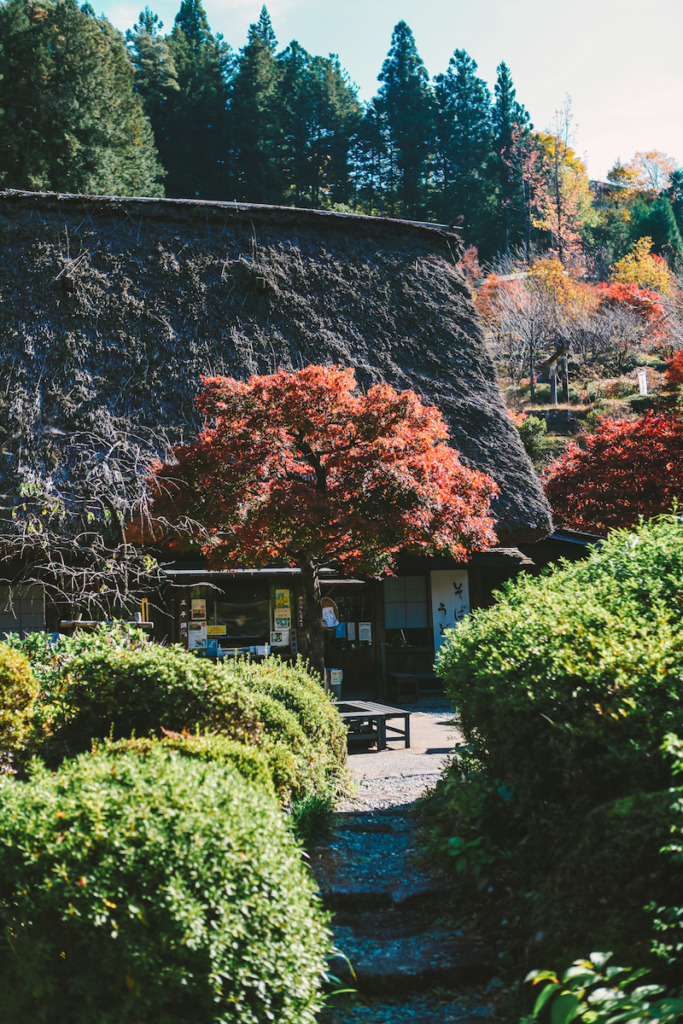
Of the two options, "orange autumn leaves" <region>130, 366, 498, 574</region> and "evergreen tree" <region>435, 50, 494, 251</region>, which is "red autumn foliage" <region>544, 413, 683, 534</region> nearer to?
"orange autumn leaves" <region>130, 366, 498, 574</region>

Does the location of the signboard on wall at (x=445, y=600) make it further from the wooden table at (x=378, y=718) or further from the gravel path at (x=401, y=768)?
the wooden table at (x=378, y=718)

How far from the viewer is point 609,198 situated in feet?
165

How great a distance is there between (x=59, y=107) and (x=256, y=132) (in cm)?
1129

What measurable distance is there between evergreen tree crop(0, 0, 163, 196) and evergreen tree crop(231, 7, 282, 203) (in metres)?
8.20

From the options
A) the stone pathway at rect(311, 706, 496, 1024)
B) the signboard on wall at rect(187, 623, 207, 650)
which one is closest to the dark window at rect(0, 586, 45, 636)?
the signboard on wall at rect(187, 623, 207, 650)

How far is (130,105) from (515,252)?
20.4 metres

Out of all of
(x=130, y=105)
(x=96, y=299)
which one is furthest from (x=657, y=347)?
(x=96, y=299)

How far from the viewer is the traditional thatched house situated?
39.0 feet

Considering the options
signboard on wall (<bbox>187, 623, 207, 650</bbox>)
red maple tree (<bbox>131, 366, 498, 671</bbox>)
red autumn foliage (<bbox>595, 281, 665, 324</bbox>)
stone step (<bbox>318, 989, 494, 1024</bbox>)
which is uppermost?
red autumn foliage (<bbox>595, 281, 665, 324</bbox>)

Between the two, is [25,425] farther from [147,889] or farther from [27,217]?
[147,889]

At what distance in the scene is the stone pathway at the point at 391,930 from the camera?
11.8ft

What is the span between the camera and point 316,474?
8.30 meters

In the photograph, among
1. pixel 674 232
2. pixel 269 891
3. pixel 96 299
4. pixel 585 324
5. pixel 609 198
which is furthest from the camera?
pixel 609 198

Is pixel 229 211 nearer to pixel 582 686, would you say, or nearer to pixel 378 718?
pixel 378 718
